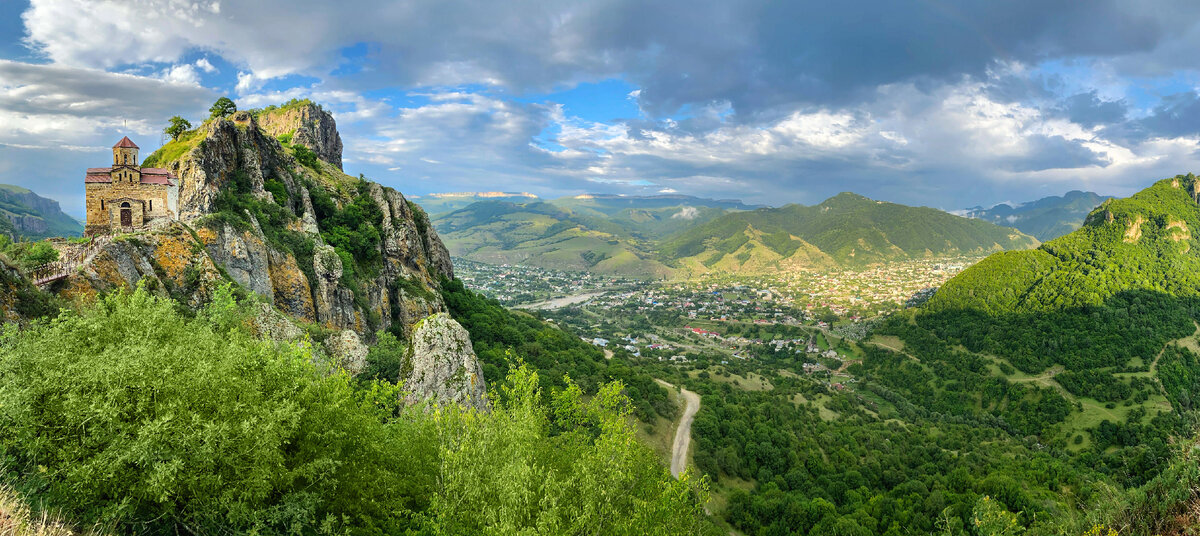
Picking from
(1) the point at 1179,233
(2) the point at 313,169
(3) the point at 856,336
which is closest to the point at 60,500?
(2) the point at 313,169

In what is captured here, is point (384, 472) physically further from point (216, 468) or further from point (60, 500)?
point (60, 500)

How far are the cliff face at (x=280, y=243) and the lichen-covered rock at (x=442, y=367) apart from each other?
34.8 ft

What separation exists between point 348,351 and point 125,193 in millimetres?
20749

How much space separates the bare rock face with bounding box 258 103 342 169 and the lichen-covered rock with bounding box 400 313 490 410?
164ft

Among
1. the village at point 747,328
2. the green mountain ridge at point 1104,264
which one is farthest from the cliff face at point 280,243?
the green mountain ridge at point 1104,264

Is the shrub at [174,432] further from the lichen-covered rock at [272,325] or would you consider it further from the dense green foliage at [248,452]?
the lichen-covered rock at [272,325]

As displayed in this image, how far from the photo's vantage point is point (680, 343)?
130625 millimetres

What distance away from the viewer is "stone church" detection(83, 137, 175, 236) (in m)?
29.2

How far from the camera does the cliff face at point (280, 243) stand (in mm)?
21672

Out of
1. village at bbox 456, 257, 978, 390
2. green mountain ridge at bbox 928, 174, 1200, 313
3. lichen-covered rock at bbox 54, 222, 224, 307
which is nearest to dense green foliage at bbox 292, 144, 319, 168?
lichen-covered rock at bbox 54, 222, 224, 307

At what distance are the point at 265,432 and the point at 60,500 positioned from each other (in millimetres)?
2738

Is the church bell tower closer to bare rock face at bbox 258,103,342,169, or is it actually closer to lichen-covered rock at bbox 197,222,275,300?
lichen-covered rock at bbox 197,222,275,300

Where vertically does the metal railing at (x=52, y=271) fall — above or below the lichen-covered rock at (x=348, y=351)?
above

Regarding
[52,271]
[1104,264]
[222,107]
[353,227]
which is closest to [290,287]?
[52,271]
